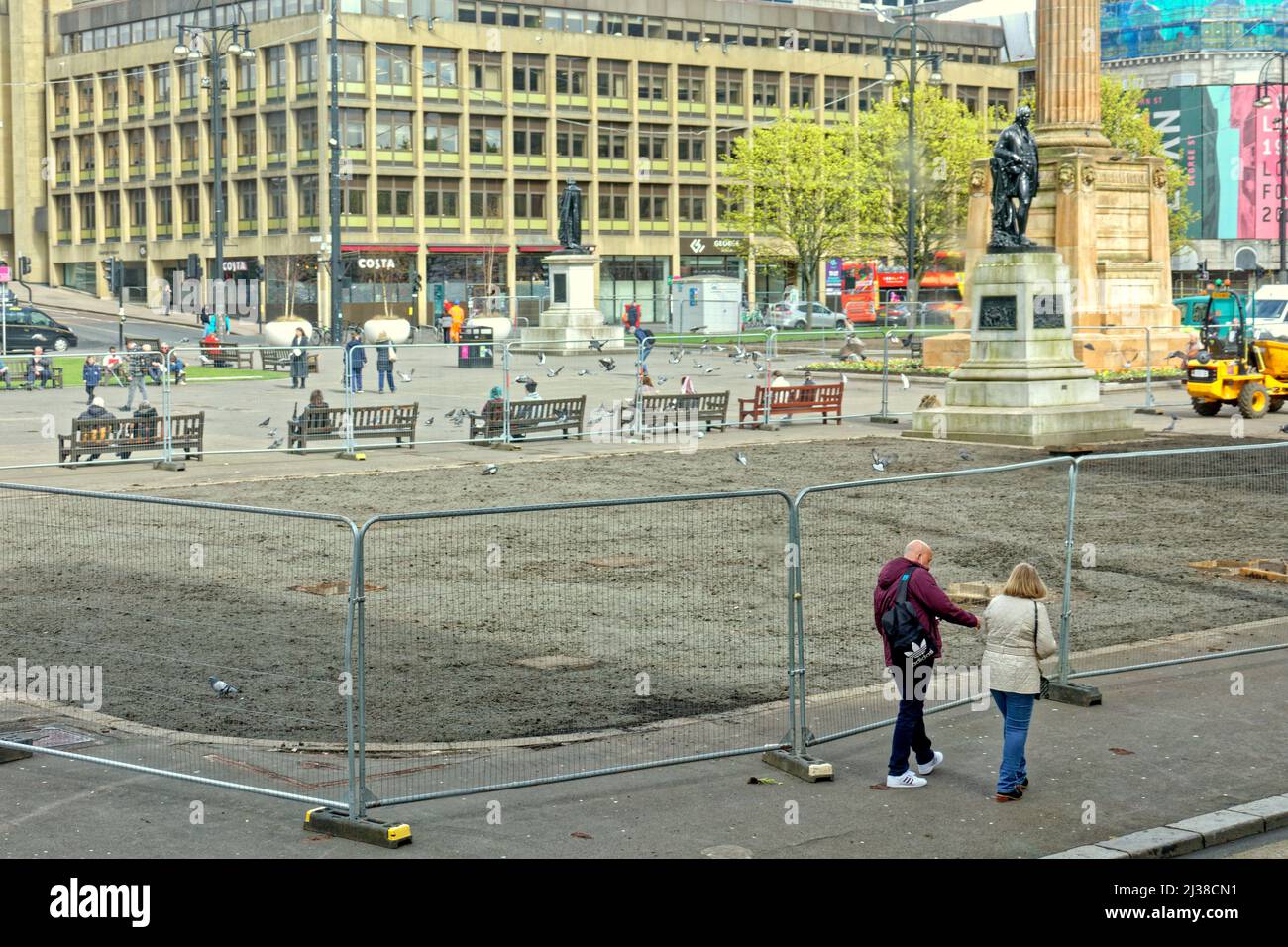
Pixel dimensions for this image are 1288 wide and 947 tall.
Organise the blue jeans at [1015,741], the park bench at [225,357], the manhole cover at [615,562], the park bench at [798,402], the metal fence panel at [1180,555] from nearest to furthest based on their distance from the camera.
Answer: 1. the blue jeans at [1015,741]
2. the manhole cover at [615,562]
3. the metal fence panel at [1180,555]
4. the park bench at [798,402]
5. the park bench at [225,357]

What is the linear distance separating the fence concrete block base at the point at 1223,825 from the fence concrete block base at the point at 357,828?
3.98 meters

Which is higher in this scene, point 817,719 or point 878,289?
point 878,289

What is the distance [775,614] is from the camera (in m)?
10.7

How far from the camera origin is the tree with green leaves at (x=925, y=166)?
71.3m

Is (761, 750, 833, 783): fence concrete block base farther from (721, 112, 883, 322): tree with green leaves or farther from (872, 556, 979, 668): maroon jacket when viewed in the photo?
(721, 112, 883, 322): tree with green leaves

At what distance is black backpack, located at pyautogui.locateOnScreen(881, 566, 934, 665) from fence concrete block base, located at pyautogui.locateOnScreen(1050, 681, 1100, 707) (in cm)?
222

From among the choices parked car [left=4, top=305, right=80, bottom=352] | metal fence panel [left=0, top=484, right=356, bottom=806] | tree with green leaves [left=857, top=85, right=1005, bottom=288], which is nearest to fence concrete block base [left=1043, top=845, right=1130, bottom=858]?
metal fence panel [left=0, top=484, right=356, bottom=806]

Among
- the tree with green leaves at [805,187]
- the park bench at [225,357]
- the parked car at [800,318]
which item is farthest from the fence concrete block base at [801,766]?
the parked car at [800,318]

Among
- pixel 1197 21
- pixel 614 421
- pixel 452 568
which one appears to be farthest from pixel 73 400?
pixel 1197 21

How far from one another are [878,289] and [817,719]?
8135 centimetres

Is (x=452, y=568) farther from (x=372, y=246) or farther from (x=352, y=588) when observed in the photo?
(x=372, y=246)

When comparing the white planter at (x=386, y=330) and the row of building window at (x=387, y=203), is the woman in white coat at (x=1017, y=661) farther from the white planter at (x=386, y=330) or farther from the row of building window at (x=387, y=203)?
the row of building window at (x=387, y=203)

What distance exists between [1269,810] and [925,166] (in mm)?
62472

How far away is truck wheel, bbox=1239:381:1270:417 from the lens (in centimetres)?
3400
